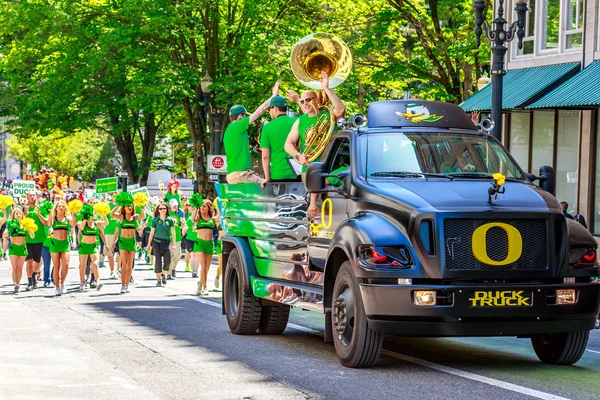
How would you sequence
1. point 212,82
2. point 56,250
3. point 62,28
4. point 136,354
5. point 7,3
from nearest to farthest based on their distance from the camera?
point 136,354
point 56,250
point 212,82
point 62,28
point 7,3

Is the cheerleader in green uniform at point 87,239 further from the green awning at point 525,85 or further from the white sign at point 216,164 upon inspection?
the white sign at point 216,164

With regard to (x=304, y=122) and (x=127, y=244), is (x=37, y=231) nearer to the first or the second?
(x=127, y=244)

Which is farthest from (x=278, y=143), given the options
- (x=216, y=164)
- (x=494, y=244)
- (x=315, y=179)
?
(x=216, y=164)

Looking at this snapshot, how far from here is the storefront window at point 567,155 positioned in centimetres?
2800

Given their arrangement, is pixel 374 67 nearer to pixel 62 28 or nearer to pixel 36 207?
pixel 62 28

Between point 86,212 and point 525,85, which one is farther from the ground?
point 525,85

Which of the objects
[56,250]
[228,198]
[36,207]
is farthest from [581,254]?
[36,207]

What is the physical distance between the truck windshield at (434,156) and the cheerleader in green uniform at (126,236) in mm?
11280

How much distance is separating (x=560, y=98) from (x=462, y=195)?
16.0 meters

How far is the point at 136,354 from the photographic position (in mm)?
12234

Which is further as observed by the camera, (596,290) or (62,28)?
(62,28)

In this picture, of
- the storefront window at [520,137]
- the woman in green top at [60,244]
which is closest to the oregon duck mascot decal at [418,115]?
the woman in green top at [60,244]

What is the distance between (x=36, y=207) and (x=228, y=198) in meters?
10.2

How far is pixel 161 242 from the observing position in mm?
24359
